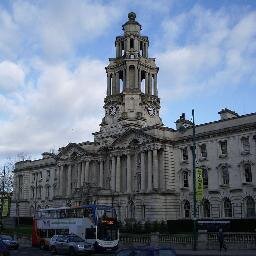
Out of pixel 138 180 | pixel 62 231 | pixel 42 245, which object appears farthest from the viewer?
pixel 138 180

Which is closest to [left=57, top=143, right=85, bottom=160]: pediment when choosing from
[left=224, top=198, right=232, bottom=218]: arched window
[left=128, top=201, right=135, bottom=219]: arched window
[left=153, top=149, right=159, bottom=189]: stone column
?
[left=128, top=201, right=135, bottom=219]: arched window

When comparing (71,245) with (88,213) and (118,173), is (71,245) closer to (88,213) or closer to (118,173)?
(88,213)

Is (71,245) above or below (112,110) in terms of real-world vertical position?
below

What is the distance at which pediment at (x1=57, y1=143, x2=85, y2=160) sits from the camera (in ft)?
269

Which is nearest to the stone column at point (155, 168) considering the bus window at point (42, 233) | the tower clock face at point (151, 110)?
the tower clock face at point (151, 110)

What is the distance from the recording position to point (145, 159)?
229 ft

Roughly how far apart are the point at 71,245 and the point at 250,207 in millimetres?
29006

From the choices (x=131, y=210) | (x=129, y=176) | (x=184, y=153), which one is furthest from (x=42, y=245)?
(x=184, y=153)

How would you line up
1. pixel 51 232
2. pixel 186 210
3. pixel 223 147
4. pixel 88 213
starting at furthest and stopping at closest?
pixel 186 210 → pixel 223 147 → pixel 51 232 → pixel 88 213

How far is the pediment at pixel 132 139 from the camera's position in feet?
227

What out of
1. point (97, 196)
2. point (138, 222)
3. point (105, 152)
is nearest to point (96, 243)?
point (138, 222)

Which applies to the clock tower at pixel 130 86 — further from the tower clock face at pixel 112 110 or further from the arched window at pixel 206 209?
the arched window at pixel 206 209

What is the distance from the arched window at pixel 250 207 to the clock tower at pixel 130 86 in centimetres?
2576

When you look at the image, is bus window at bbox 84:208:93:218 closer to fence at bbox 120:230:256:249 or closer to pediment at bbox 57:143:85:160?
fence at bbox 120:230:256:249
